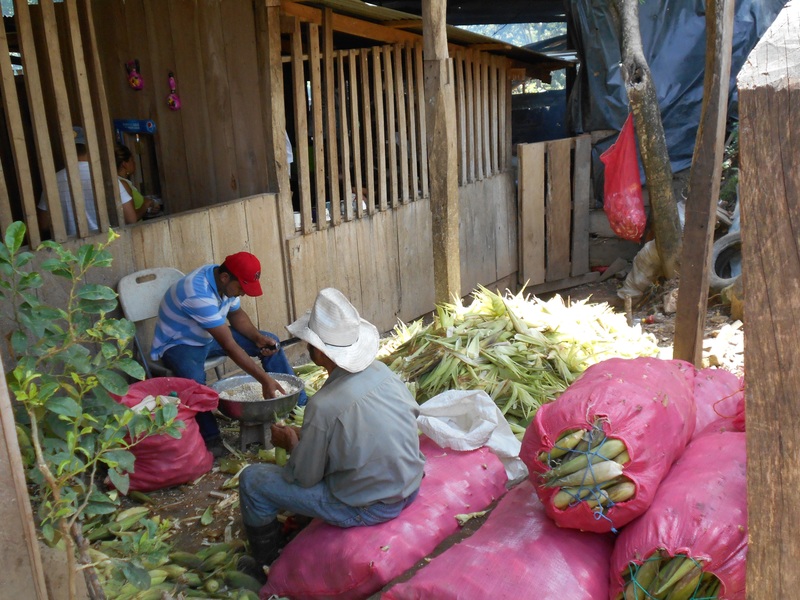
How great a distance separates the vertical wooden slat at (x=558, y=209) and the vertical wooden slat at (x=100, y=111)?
20.7ft

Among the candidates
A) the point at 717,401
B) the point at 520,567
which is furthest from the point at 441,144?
the point at 520,567

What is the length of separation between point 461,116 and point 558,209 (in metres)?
2.22

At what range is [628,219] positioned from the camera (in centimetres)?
917

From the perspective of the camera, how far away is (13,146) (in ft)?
14.9

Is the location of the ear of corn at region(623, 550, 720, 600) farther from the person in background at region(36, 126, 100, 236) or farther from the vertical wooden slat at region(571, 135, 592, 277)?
the vertical wooden slat at region(571, 135, 592, 277)

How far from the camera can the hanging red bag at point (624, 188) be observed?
9.03m

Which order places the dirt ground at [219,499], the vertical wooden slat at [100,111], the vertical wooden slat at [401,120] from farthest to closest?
the vertical wooden slat at [401,120] < the vertical wooden slat at [100,111] < the dirt ground at [219,499]

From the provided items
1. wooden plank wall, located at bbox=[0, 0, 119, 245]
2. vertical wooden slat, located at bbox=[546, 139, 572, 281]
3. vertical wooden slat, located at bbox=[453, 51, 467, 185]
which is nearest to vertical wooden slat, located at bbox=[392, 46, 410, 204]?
vertical wooden slat, located at bbox=[453, 51, 467, 185]

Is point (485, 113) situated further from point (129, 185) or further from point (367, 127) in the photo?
point (129, 185)

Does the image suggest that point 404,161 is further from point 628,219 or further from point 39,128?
point 39,128

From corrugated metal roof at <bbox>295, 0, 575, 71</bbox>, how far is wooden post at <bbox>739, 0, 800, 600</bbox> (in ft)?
17.1

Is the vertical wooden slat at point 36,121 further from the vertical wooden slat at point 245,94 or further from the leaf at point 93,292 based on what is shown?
the leaf at point 93,292

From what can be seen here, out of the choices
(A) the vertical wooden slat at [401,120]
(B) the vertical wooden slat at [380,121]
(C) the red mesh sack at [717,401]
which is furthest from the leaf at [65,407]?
(A) the vertical wooden slat at [401,120]

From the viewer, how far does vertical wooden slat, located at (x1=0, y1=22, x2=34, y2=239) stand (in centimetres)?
449
